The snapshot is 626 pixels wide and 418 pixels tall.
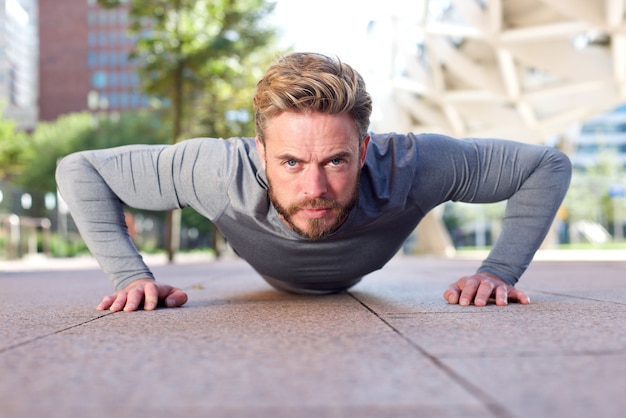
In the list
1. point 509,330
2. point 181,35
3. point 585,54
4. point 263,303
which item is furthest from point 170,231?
point 509,330

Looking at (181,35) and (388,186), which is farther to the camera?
(181,35)

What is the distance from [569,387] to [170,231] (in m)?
18.4

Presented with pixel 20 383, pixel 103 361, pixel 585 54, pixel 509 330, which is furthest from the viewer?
pixel 585 54

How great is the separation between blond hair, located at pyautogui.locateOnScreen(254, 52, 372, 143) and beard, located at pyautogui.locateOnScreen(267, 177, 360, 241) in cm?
29

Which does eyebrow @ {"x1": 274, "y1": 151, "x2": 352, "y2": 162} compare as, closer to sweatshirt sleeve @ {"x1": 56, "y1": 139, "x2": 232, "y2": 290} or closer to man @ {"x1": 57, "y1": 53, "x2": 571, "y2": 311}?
man @ {"x1": 57, "y1": 53, "x2": 571, "y2": 311}

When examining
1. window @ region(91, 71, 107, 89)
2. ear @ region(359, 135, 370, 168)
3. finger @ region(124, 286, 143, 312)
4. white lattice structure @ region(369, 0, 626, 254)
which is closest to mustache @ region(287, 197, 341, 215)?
ear @ region(359, 135, 370, 168)

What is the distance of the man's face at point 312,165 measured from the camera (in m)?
3.10

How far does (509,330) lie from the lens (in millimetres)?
2539

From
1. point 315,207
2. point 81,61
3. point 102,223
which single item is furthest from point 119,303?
point 81,61

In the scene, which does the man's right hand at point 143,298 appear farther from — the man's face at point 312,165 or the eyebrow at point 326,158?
the eyebrow at point 326,158

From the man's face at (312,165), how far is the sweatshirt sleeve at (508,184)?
2.35 ft

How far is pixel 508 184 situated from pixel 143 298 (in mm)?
2042

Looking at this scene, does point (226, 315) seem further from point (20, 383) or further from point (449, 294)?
point (20, 383)

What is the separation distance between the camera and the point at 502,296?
143 inches
